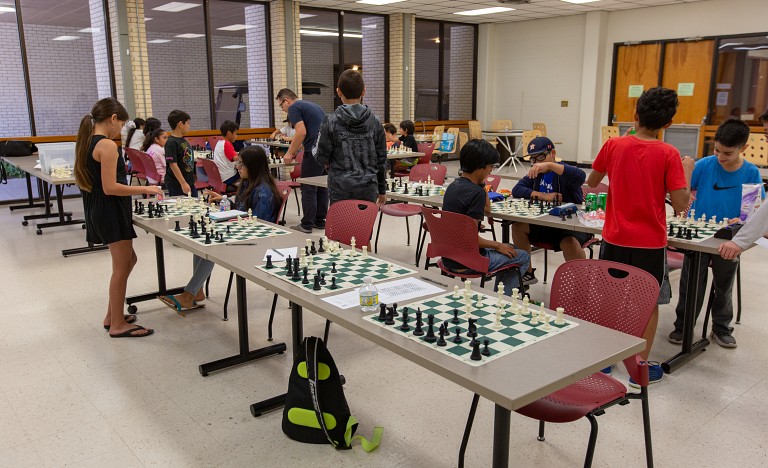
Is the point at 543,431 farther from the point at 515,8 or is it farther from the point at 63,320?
the point at 515,8

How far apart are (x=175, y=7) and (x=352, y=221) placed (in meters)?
9.06

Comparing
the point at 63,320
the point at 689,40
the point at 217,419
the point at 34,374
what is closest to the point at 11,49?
the point at 63,320

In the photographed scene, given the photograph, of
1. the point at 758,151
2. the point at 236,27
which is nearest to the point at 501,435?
the point at 758,151

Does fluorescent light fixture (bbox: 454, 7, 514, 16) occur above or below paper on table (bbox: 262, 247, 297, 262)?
above

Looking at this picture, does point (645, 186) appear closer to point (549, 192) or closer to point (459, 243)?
point (459, 243)

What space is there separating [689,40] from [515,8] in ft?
11.3

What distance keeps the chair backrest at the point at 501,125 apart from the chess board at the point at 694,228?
10738 mm

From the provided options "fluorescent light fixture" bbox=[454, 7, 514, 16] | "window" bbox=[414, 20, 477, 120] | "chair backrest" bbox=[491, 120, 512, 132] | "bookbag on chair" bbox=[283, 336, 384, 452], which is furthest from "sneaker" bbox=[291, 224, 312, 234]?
"chair backrest" bbox=[491, 120, 512, 132]

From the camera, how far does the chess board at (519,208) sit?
4.21 metres

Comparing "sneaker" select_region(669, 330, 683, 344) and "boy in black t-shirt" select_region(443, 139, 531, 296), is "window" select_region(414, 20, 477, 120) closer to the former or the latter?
"boy in black t-shirt" select_region(443, 139, 531, 296)

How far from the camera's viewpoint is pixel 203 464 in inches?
104

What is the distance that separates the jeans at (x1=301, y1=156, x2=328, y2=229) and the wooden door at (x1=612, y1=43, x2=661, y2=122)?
7.85 meters

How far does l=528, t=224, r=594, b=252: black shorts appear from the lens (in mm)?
4438

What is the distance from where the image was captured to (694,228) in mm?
3732
